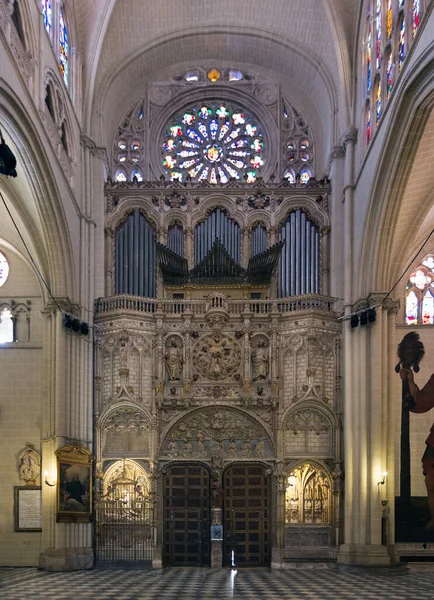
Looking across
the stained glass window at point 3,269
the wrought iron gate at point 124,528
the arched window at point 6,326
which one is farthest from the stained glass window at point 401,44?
the wrought iron gate at point 124,528

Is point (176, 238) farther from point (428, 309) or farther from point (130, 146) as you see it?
point (428, 309)

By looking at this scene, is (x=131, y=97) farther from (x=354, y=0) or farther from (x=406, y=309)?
(x=406, y=309)

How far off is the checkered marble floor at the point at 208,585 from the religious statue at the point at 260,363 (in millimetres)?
6608

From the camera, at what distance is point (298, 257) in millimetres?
32250

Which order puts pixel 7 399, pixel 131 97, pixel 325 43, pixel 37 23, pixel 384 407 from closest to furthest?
pixel 37 23 → pixel 384 407 → pixel 7 399 → pixel 325 43 → pixel 131 97

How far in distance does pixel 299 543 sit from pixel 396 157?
13423 millimetres

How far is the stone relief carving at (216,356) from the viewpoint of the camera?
1217 inches

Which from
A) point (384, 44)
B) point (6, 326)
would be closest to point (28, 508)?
point (6, 326)

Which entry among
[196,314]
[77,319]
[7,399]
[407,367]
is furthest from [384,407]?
[7,399]

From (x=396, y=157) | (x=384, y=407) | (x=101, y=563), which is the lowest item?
(x=101, y=563)

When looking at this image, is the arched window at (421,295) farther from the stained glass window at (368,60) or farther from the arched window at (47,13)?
the arched window at (47,13)

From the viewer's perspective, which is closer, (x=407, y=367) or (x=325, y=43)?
(x=407, y=367)

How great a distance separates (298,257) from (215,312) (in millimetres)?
3919

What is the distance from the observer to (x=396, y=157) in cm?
2516
